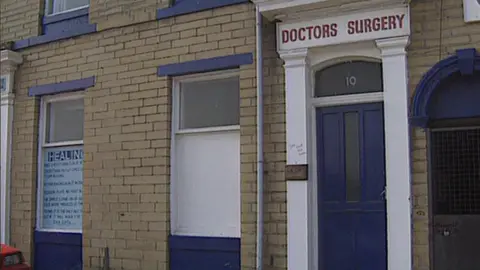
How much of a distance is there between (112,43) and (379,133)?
425 cm

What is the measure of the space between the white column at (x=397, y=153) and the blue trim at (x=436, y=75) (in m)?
0.13

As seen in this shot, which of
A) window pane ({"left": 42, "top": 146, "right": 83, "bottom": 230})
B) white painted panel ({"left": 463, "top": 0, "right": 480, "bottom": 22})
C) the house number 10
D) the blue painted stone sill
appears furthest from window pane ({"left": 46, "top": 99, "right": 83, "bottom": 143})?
white painted panel ({"left": 463, "top": 0, "right": 480, "bottom": 22})

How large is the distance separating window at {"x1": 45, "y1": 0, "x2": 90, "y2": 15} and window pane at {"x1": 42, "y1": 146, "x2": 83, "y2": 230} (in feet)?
7.40

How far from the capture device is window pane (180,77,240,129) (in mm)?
8750

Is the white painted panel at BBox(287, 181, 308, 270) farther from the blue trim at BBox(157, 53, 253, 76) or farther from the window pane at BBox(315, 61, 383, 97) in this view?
the blue trim at BBox(157, 53, 253, 76)

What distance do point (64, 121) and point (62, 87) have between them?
616 millimetres

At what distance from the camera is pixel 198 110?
9.03 metres

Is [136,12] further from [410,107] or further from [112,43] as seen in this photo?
[410,107]

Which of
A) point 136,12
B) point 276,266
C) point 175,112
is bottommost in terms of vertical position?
point 276,266

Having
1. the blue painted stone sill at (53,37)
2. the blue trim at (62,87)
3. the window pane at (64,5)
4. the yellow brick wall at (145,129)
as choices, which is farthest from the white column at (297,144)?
the window pane at (64,5)

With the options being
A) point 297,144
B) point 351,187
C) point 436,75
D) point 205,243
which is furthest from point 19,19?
point 436,75

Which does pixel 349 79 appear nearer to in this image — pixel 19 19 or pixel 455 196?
pixel 455 196

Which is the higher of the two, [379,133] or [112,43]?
[112,43]

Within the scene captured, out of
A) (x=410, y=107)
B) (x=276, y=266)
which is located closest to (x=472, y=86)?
(x=410, y=107)
